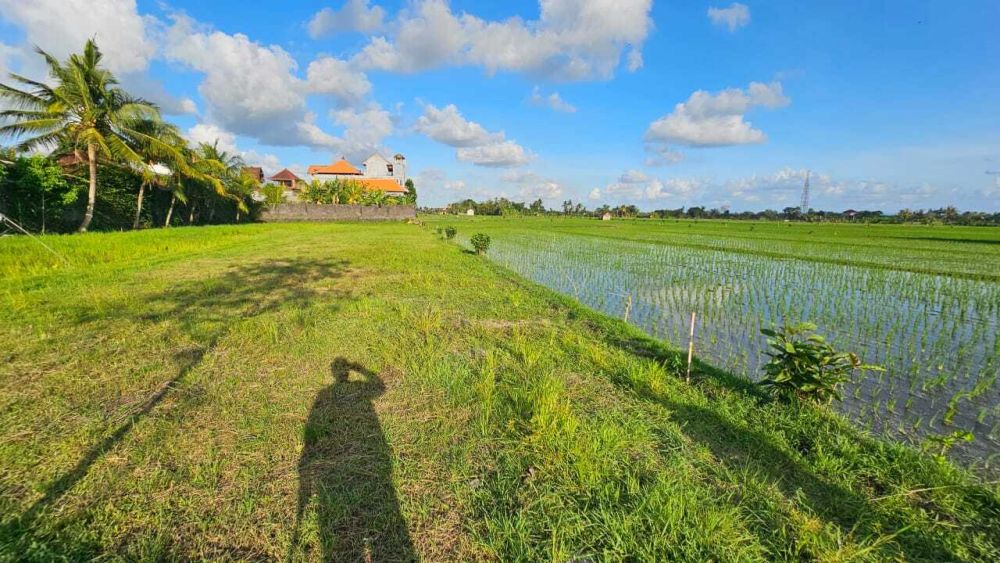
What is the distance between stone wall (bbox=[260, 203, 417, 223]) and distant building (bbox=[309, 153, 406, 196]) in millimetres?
16515

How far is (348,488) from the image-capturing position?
7.66 feet

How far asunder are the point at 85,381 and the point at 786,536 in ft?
18.3

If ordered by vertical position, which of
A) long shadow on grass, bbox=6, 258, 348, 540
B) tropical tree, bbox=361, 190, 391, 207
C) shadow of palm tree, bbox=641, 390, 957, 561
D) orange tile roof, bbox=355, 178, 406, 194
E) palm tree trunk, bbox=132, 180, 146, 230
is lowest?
shadow of palm tree, bbox=641, 390, 957, 561

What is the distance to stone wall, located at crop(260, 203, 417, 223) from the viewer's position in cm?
3503

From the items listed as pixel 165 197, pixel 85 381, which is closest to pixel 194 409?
pixel 85 381

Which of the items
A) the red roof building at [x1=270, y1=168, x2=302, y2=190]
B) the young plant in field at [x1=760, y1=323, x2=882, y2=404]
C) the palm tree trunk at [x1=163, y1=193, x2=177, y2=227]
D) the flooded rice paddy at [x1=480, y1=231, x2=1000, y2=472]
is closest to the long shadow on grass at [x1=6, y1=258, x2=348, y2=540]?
the young plant in field at [x1=760, y1=323, x2=882, y2=404]

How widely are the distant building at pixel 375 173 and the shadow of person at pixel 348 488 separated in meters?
57.1

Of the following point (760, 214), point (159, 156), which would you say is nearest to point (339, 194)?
point (159, 156)

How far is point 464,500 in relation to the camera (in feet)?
7.52

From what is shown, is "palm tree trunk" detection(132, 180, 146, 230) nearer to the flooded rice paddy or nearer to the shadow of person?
the flooded rice paddy

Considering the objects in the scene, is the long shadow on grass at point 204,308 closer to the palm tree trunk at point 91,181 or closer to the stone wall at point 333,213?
the palm tree trunk at point 91,181

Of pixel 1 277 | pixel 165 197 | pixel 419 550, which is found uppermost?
pixel 165 197

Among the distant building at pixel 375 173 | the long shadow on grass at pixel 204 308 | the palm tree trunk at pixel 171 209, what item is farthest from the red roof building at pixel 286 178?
the long shadow on grass at pixel 204 308

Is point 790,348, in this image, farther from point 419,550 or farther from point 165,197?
point 165,197
